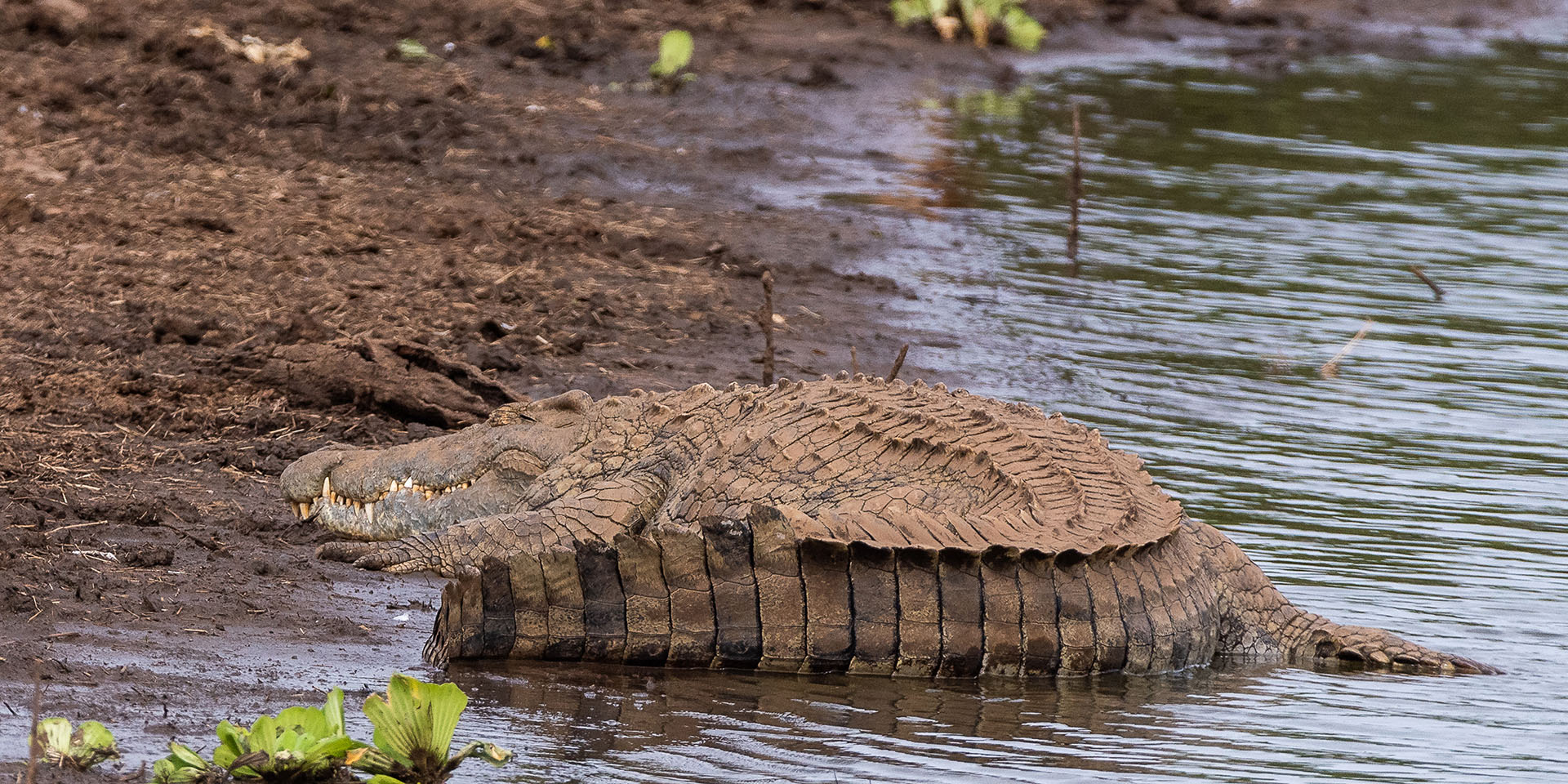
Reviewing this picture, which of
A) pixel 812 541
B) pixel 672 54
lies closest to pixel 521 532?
pixel 812 541

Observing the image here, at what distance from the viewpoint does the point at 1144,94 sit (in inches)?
596

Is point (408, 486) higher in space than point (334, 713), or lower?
lower

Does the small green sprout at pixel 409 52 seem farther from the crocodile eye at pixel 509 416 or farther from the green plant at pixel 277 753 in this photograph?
the green plant at pixel 277 753

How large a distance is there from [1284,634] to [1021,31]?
41.8 ft

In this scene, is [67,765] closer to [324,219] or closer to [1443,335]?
[324,219]

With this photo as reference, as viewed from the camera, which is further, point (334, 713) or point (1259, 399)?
point (1259, 399)

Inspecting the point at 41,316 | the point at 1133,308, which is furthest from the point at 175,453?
the point at 1133,308

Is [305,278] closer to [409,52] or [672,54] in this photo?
[409,52]

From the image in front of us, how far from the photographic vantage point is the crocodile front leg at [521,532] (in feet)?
15.7

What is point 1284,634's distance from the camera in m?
4.93

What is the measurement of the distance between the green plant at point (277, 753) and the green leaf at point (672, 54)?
10504 mm

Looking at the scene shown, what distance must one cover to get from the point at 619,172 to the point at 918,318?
3.09 metres

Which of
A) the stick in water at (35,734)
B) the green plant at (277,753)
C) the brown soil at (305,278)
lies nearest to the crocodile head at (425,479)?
the brown soil at (305,278)

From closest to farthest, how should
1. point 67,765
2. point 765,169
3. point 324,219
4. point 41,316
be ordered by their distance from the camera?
1. point 67,765
2. point 41,316
3. point 324,219
4. point 765,169
